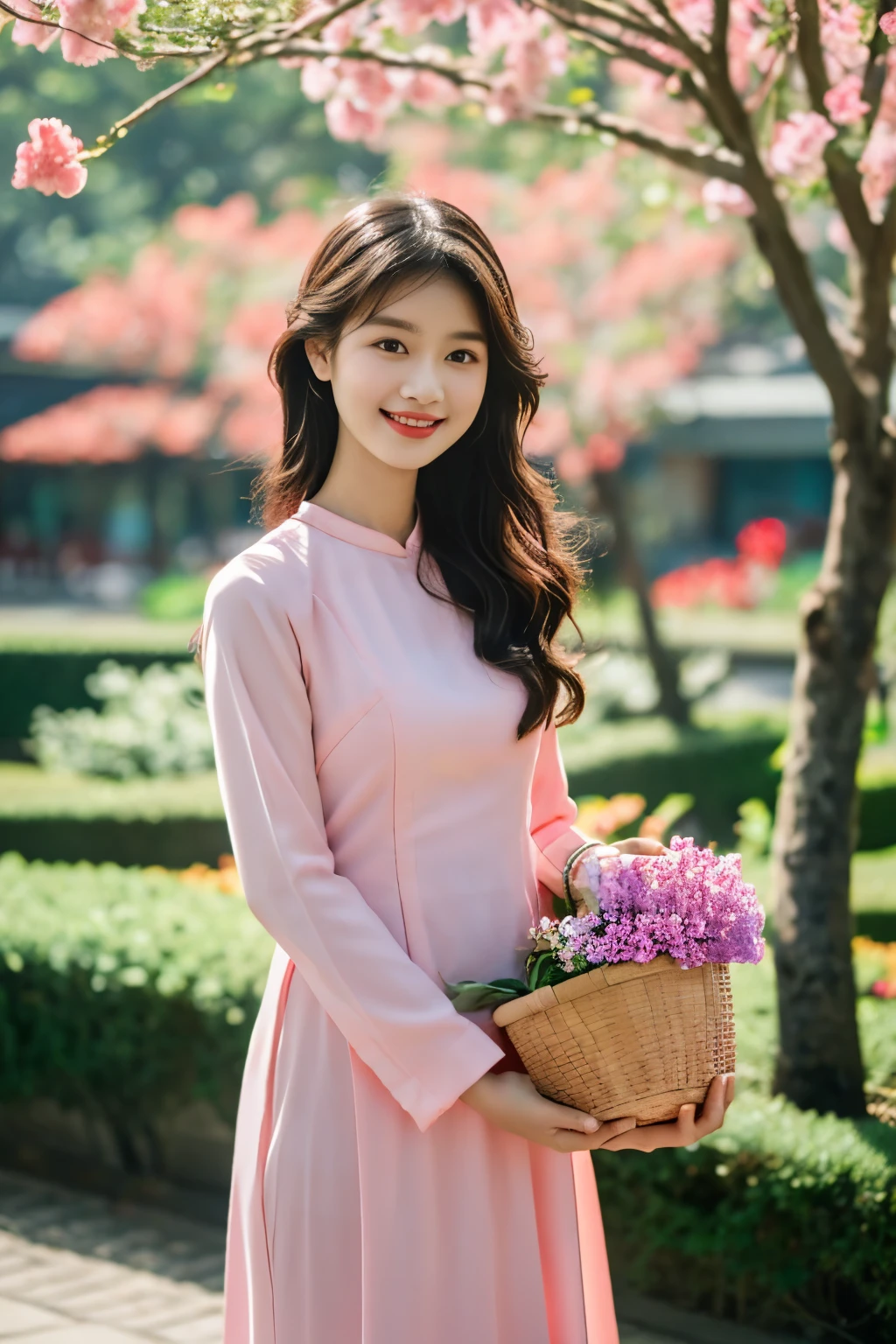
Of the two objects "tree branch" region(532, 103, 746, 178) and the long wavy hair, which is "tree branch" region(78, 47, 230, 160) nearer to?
the long wavy hair

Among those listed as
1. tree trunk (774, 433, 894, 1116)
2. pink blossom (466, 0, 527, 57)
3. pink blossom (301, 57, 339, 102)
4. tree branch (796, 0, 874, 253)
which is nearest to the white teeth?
tree branch (796, 0, 874, 253)

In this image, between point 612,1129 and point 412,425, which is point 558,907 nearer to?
point 612,1129

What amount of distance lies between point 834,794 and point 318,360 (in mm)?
1758

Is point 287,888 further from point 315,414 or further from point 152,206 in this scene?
point 152,206

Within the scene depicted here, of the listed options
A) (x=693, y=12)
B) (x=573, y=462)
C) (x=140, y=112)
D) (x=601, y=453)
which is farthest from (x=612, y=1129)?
(x=573, y=462)

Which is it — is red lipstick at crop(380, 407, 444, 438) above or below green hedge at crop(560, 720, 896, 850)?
above

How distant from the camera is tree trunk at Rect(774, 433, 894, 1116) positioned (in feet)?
10.2

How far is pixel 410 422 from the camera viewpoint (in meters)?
1.80

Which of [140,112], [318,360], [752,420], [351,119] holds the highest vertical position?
[351,119]

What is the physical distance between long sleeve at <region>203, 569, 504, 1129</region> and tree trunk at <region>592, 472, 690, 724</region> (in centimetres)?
853

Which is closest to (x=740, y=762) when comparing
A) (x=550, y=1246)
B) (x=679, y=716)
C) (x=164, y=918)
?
(x=679, y=716)

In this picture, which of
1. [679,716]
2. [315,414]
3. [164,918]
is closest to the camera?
[315,414]

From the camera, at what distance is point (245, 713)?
5.40 ft

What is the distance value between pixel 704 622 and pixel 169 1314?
1580cm
